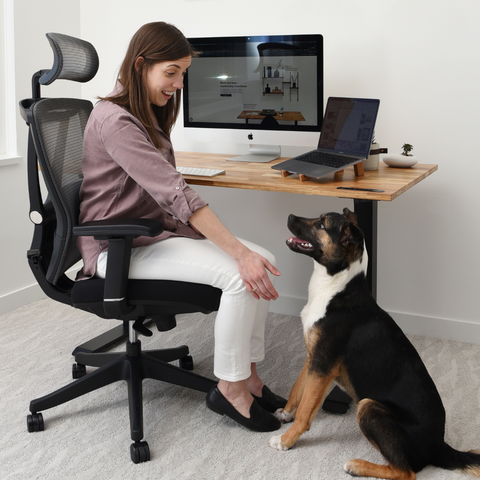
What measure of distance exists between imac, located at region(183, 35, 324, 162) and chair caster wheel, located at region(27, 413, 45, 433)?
1.33 meters

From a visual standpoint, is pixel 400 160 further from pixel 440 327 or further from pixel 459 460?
pixel 459 460

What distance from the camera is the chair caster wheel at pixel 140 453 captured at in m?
1.75

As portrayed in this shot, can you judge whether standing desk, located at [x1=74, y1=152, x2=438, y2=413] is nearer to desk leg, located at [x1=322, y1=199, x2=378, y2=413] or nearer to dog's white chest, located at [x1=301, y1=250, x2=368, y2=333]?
desk leg, located at [x1=322, y1=199, x2=378, y2=413]

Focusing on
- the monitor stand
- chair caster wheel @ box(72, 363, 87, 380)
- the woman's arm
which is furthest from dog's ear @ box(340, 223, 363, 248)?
chair caster wheel @ box(72, 363, 87, 380)

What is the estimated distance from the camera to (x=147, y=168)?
64.8 inches

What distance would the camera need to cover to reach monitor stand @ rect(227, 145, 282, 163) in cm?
254

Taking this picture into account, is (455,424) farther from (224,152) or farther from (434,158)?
(224,152)

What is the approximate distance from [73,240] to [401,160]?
1326mm

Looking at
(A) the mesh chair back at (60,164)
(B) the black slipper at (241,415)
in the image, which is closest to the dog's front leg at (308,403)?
(B) the black slipper at (241,415)

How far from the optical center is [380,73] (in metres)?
2.57

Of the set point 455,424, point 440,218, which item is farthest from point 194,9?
point 455,424

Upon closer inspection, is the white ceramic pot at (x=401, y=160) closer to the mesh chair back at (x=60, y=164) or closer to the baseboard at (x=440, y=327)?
the baseboard at (x=440, y=327)

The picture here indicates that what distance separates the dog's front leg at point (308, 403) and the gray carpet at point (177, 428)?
5cm

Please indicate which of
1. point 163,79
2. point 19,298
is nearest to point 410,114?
point 163,79
